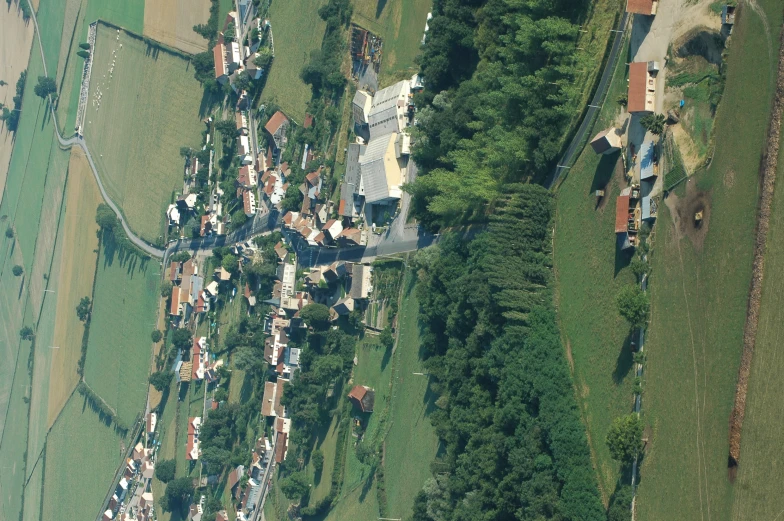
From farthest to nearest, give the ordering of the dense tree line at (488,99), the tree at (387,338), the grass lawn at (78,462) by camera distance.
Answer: the grass lawn at (78,462), the tree at (387,338), the dense tree line at (488,99)

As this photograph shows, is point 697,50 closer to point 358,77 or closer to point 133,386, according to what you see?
point 358,77

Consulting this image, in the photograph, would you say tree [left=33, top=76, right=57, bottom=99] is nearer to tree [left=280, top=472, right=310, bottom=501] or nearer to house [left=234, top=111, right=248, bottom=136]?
house [left=234, top=111, right=248, bottom=136]

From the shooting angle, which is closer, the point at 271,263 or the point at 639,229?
the point at 639,229

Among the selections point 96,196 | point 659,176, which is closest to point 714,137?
point 659,176

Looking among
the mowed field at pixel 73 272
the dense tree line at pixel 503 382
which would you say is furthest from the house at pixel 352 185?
the mowed field at pixel 73 272

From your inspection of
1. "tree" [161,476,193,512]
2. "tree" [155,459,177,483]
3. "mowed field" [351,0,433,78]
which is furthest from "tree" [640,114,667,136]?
"tree" [155,459,177,483]

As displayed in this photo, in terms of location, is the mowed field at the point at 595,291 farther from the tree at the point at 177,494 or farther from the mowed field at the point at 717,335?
the tree at the point at 177,494
